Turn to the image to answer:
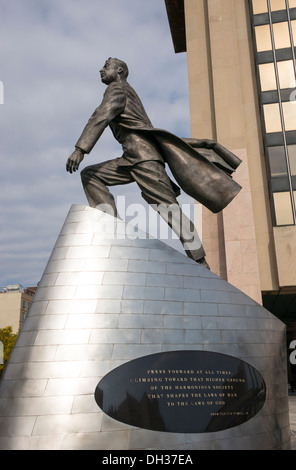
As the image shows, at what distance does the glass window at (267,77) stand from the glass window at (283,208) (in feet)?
18.4

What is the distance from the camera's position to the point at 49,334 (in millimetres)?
5047

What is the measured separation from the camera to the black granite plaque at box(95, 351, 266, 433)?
176 inches

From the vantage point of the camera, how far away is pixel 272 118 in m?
20.0

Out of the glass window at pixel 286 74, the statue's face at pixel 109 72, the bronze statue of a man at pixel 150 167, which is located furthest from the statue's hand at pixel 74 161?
the glass window at pixel 286 74

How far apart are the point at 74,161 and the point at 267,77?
673 inches

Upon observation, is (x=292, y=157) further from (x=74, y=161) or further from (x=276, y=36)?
(x=74, y=161)

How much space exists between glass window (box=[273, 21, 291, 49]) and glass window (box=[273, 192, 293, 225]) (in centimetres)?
804

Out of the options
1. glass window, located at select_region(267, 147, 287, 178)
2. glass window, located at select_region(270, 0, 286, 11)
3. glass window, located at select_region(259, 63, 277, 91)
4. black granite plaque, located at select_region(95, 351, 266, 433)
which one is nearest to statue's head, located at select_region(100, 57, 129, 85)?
black granite plaque, located at select_region(95, 351, 266, 433)

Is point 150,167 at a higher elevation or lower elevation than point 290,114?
higher

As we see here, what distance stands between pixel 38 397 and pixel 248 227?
47.7 feet

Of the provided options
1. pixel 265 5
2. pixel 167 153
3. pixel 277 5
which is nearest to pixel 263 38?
pixel 265 5

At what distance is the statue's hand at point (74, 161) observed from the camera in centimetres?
645

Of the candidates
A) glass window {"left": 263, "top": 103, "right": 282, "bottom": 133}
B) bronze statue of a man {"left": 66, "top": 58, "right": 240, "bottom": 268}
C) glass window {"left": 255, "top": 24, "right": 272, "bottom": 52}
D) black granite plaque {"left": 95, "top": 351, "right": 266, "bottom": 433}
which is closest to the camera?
black granite plaque {"left": 95, "top": 351, "right": 266, "bottom": 433}

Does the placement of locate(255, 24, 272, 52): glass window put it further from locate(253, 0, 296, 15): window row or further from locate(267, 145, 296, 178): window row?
locate(267, 145, 296, 178): window row
